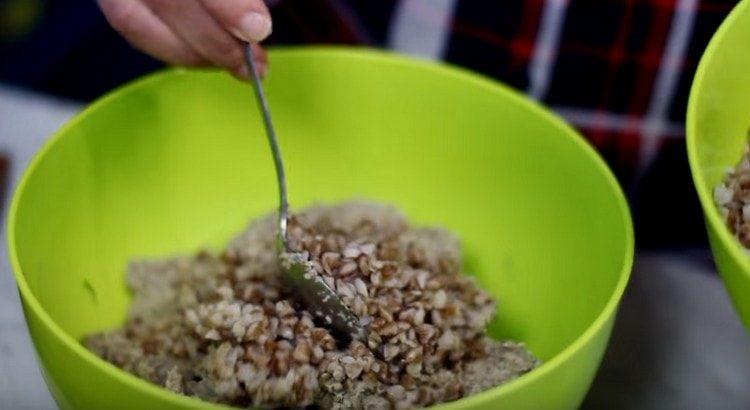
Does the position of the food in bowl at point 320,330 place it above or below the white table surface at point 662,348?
above

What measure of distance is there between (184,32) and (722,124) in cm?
45

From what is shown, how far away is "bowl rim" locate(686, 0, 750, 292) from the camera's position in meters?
0.65

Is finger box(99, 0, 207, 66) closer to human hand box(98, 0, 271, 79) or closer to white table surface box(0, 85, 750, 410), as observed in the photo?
human hand box(98, 0, 271, 79)

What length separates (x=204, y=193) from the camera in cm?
100

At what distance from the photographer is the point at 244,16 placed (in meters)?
0.80

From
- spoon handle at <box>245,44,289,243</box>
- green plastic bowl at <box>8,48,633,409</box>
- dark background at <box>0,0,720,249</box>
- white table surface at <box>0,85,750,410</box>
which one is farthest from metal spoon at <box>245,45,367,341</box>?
dark background at <box>0,0,720,249</box>

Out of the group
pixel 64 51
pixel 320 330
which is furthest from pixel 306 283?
pixel 64 51

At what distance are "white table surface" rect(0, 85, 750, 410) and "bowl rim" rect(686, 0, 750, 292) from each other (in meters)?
0.26

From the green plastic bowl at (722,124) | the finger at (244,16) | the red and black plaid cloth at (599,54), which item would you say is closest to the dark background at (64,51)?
the red and black plaid cloth at (599,54)

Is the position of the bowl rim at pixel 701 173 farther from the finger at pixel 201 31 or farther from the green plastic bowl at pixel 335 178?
the finger at pixel 201 31

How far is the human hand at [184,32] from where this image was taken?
85cm

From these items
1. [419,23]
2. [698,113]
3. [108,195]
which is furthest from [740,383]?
[108,195]

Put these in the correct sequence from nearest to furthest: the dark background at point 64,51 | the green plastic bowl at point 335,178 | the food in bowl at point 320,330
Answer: the food in bowl at point 320,330
the green plastic bowl at point 335,178
the dark background at point 64,51

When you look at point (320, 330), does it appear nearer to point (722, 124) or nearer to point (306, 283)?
point (306, 283)
